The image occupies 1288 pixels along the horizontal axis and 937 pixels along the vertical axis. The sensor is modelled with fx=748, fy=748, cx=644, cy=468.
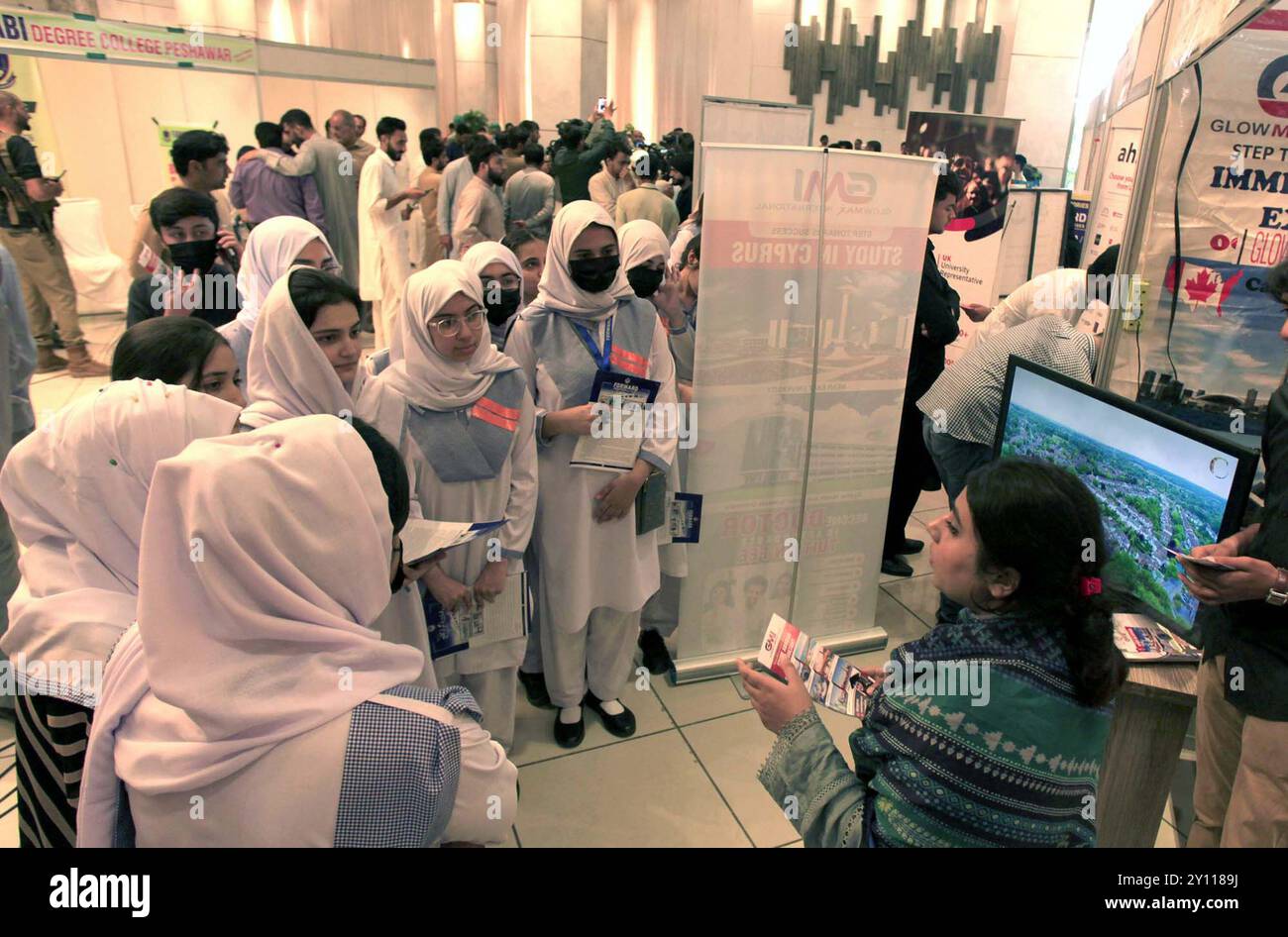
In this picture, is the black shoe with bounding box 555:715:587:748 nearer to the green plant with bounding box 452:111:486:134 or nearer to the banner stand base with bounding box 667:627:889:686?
the banner stand base with bounding box 667:627:889:686

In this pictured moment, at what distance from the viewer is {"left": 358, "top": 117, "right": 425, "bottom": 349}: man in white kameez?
6.16 meters

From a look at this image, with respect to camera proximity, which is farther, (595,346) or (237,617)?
(595,346)

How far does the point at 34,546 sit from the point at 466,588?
3.31 ft

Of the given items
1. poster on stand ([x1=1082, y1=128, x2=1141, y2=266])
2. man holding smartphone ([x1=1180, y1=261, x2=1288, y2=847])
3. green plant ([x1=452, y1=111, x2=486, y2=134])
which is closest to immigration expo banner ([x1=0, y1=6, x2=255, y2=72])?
green plant ([x1=452, y1=111, x2=486, y2=134])

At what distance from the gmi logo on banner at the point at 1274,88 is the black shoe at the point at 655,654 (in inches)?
109

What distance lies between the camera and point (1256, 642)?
161cm

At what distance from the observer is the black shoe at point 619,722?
274 cm

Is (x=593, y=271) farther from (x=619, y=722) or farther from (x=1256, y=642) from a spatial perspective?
(x=1256, y=642)

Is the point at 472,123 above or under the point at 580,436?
above

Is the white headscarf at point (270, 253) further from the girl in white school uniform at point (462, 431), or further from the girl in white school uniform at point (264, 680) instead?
the girl in white school uniform at point (264, 680)

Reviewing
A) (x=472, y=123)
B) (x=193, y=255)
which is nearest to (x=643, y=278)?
(x=193, y=255)

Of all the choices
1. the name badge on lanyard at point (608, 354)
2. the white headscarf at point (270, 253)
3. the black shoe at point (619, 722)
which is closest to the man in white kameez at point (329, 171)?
the white headscarf at point (270, 253)

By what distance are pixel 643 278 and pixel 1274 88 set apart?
6.82 ft

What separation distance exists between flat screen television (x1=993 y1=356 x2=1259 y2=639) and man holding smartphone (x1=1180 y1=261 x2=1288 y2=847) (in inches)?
2.8
